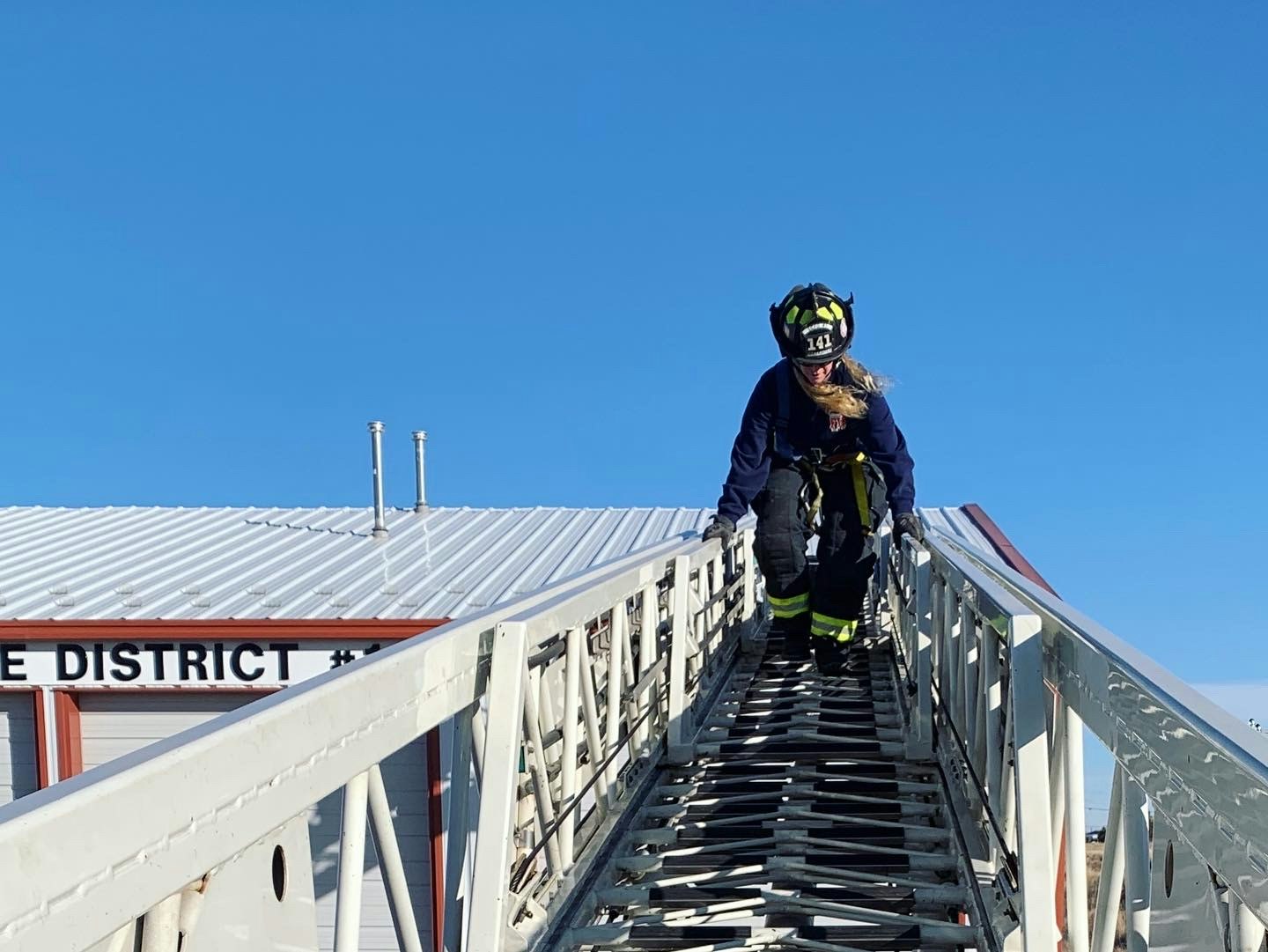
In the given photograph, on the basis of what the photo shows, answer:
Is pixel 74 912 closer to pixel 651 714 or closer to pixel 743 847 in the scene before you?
pixel 743 847

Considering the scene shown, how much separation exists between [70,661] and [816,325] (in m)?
8.20

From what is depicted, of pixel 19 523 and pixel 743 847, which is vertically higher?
pixel 19 523

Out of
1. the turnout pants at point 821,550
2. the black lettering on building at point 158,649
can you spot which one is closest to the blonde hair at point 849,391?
the turnout pants at point 821,550

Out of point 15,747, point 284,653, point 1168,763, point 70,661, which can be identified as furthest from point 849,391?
point 15,747

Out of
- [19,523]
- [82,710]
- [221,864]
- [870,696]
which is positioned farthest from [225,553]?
[221,864]

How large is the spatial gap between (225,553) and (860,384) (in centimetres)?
1011

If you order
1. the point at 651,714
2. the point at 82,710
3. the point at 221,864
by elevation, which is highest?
the point at 221,864

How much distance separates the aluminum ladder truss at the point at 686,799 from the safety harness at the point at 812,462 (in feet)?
1.87

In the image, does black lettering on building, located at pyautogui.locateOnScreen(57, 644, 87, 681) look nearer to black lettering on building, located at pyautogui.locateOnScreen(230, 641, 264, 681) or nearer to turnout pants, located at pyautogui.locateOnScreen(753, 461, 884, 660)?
black lettering on building, located at pyautogui.locateOnScreen(230, 641, 264, 681)

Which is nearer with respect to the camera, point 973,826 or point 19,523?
point 973,826

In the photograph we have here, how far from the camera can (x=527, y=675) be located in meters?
3.13

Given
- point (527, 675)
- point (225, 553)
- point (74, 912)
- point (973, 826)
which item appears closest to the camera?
point (74, 912)

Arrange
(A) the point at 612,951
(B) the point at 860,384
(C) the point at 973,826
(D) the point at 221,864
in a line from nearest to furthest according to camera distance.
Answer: (D) the point at 221,864, (A) the point at 612,951, (C) the point at 973,826, (B) the point at 860,384

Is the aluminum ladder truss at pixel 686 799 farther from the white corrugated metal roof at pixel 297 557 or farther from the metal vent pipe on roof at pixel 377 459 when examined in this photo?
the metal vent pipe on roof at pixel 377 459
